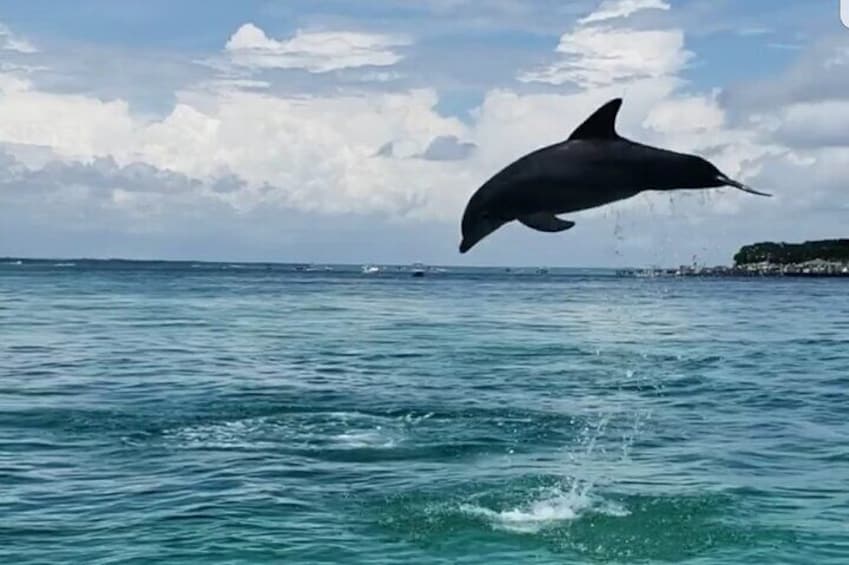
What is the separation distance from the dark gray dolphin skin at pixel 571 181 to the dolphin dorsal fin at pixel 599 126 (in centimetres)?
17

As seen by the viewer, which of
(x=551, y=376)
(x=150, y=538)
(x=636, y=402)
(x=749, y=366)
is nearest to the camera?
(x=150, y=538)

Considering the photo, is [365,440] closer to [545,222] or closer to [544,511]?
[544,511]

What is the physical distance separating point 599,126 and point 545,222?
0.86 m

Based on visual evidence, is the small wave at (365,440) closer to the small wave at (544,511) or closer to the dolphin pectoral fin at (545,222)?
the small wave at (544,511)

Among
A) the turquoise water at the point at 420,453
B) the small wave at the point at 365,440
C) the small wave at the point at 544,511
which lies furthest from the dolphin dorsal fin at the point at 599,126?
the small wave at the point at 365,440

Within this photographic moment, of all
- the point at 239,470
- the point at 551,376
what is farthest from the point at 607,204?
the point at 551,376

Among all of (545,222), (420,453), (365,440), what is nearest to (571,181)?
(545,222)

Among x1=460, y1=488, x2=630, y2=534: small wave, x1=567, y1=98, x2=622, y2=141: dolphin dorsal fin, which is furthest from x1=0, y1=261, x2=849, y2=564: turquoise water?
x1=567, y1=98, x2=622, y2=141: dolphin dorsal fin

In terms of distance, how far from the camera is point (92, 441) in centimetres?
3422

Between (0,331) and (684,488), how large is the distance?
202ft

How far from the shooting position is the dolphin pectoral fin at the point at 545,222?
6707mm

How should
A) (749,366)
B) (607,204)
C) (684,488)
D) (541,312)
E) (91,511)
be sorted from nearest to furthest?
(607,204) → (91,511) → (684,488) → (749,366) → (541,312)

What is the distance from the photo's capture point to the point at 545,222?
680 centimetres

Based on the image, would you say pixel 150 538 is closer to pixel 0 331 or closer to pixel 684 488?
pixel 684 488
